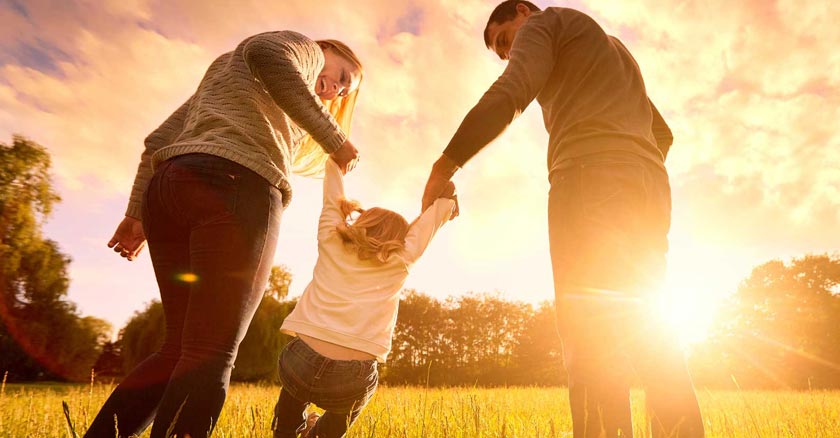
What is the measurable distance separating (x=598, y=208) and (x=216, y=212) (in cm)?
152

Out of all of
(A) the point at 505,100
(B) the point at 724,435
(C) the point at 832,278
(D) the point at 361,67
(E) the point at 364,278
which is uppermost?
(C) the point at 832,278

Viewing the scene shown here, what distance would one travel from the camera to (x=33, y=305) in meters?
20.4

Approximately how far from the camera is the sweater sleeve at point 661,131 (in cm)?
246

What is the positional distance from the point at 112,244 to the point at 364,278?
144cm

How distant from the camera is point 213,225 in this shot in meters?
1.69

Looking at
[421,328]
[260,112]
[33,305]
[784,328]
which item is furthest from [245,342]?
[784,328]

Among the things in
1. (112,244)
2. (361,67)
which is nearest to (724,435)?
(361,67)

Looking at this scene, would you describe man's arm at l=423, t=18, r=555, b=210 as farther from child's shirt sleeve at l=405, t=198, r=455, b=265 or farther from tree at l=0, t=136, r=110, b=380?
tree at l=0, t=136, r=110, b=380

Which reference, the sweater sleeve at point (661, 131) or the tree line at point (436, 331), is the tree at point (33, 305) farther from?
the sweater sleeve at point (661, 131)

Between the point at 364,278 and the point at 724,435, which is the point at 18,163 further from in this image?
the point at 724,435

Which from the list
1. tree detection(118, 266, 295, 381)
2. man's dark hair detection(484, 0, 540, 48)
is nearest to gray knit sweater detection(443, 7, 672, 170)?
man's dark hair detection(484, 0, 540, 48)

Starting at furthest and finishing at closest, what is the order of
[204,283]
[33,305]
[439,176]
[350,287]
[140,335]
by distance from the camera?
[140,335] < [33,305] < [350,287] < [439,176] < [204,283]

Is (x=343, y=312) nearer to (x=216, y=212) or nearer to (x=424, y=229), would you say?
(x=424, y=229)

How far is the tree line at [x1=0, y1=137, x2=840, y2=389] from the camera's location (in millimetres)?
20672
